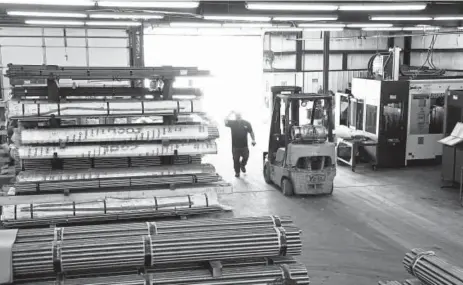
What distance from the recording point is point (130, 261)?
520 centimetres

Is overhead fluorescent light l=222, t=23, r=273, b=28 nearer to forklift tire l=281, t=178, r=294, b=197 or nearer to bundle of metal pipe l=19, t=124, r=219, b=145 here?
forklift tire l=281, t=178, r=294, b=197

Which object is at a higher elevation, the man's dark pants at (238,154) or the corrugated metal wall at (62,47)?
the corrugated metal wall at (62,47)

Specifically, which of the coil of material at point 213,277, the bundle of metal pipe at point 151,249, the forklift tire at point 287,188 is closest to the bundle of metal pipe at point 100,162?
the bundle of metal pipe at point 151,249

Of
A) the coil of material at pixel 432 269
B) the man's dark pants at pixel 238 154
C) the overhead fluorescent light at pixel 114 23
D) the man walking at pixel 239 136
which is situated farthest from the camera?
the overhead fluorescent light at pixel 114 23

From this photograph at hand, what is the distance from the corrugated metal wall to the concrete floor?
18.0ft

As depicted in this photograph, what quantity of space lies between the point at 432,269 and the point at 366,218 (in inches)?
200

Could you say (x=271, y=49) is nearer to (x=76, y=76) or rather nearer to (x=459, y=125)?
(x=459, y=125)

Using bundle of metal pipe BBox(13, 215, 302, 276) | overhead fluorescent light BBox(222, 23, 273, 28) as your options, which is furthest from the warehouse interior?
overhead fluorescent light BBox(222, 23, 273, 28)

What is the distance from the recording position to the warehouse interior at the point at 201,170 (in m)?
5.37

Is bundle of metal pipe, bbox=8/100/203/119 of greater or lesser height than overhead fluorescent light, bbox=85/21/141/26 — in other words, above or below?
below

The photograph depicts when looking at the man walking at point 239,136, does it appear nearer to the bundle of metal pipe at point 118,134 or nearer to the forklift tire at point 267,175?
the forklift tire at point 267,175

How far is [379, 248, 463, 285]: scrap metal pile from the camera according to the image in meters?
5.32

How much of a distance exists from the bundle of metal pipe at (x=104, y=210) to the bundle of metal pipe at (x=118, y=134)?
2.57ft

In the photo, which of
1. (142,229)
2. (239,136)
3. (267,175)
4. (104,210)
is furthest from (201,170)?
(239,136)
